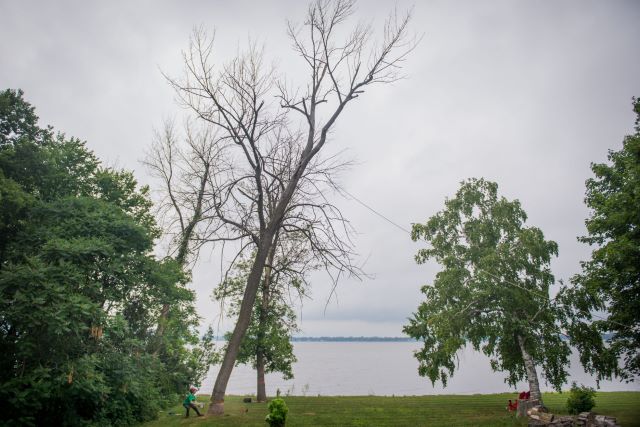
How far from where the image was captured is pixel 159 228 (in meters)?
20.5

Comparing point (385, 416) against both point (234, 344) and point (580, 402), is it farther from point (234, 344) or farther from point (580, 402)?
point (580, 402)

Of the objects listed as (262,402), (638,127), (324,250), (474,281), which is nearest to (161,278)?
(324,250)

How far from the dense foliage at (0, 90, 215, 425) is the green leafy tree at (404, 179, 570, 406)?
43.3 ft

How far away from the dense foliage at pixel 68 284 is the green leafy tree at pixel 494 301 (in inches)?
519

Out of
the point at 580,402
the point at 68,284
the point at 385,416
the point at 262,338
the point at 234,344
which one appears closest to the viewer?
the point at 68,284

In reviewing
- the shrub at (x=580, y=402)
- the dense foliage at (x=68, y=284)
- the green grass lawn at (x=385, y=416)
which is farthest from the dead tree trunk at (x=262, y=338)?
the shrub at (x=580, y=402)

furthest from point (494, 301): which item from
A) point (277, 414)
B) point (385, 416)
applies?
point (277, 414)

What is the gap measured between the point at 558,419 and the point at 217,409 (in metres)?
11.9

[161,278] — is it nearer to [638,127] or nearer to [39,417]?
[39,417]

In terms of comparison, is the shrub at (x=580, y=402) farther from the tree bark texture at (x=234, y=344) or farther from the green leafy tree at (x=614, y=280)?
the tree bark texture at (x=234, y=344)

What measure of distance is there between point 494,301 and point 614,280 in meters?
5.17

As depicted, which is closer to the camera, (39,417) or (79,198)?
(39,417)

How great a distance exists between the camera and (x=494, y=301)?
19.3m

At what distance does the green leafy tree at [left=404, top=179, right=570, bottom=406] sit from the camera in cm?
1802
